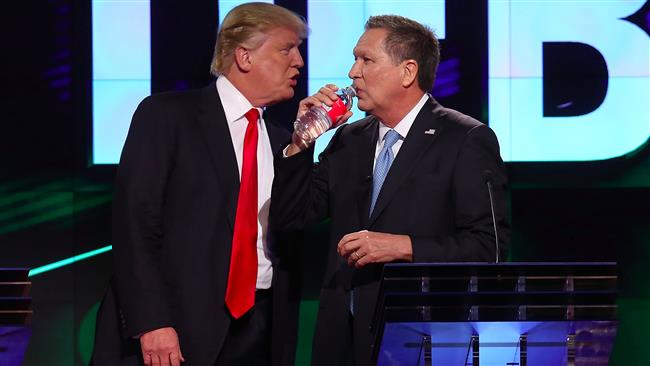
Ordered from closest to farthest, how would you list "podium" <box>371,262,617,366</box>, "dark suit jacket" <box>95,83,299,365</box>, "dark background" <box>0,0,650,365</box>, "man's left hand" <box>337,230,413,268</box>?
"podium" <box>371,262,617,366</box> → "man's left hand" <box>337,230,413,268</box> → "dark suit jacket" <box>95,83,299,365</box> → "dark background" <box>0,0,650,365</box>

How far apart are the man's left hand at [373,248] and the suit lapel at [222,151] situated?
0.41 metres

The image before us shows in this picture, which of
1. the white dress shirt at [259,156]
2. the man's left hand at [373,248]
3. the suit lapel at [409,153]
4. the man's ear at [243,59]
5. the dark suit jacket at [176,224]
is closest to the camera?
the man's left hand at [373,248]

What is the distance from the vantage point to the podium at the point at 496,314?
2301 millimetres

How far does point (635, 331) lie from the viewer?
4918 millimetres

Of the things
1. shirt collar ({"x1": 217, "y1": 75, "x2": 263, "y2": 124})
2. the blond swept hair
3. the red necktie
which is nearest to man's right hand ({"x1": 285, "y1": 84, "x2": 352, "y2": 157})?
the red necktie

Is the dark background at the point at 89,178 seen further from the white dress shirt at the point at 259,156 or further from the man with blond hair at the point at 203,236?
the man with blond hair at the point at 203,236

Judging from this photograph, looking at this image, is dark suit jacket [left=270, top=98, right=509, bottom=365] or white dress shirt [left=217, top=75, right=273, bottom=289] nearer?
dark suit jacket [left=270, top=98, right=509, bottom=365]

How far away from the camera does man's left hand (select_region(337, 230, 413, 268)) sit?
279 cm

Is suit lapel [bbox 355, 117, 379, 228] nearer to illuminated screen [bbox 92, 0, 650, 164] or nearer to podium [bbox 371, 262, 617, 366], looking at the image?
podium [bbox 371, 262, 617, 366]

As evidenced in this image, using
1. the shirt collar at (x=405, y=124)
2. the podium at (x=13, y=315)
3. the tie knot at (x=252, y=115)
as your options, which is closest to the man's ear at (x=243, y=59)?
the tie knot at (x=252, y=115)

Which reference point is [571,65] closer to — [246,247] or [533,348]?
[246,247]

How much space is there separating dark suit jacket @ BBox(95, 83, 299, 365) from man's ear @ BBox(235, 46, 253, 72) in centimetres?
24

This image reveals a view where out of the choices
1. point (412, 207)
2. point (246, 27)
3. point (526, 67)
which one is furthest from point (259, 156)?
point (526, 67)

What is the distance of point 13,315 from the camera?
8.20ft
